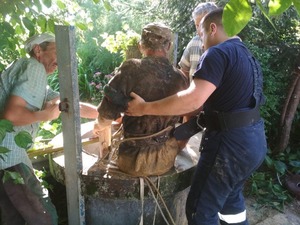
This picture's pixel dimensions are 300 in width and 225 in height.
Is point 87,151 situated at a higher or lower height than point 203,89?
lower

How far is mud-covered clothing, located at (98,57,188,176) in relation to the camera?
254cm

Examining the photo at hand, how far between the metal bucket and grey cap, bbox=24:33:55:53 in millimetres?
1125

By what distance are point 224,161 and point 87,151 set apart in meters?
1.52

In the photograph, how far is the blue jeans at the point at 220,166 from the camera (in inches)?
98.5

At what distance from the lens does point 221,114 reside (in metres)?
2.49

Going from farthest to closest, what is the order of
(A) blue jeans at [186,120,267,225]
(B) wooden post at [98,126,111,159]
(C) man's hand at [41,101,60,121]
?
(B) wooden post at [98,126,111,159] → (A) blue jeans at [186,120,267,225] → (C) man's hand at [41,101,60,121]

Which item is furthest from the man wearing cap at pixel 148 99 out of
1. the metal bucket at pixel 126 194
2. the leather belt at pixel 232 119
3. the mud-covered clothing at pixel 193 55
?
the mud-covered clothing at pixel 193 55

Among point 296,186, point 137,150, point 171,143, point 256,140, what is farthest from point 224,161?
point 296,186

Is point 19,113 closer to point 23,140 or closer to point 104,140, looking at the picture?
point 23,140

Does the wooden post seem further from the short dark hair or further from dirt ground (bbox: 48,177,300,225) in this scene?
the short dark hair

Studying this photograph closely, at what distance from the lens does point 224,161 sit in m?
2.50

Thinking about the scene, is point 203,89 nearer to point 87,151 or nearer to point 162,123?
point 162,123

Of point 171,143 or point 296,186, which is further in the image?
point 296,186

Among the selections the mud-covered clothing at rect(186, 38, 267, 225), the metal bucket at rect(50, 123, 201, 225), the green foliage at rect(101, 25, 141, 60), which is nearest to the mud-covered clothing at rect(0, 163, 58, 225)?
the metal bucket at rect(50, 123, 201, 225)
